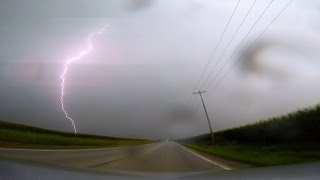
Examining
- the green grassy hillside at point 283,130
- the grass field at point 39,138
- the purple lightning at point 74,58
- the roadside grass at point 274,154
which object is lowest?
the roadside grass at point 274,154

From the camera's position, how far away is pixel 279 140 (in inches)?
57.6

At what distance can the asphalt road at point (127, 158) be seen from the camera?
4.75 ft

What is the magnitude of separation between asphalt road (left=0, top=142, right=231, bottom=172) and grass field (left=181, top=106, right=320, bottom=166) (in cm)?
12

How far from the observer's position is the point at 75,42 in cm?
150

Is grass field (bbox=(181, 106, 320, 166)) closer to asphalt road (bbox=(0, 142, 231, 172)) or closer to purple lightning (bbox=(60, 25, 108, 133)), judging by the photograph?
asphalt road (bbox=(0, 142, 231, 172))

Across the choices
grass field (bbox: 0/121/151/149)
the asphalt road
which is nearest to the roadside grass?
the asphalt road

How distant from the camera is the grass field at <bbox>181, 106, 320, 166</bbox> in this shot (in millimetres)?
1436

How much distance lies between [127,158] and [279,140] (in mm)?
693

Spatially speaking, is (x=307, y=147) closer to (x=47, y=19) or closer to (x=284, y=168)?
(x=284, y=168)

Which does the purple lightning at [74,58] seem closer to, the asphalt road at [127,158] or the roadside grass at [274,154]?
the asphalt road at [127,158]

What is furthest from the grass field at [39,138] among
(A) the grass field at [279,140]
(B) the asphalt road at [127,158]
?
(A) the grass field at [279,140]

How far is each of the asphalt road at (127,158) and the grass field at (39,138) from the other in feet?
0.09

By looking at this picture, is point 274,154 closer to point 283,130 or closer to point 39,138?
point 283,130

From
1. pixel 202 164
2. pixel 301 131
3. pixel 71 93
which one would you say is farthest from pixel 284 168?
pixel 71 93
